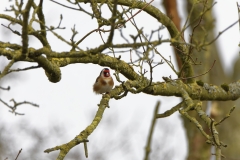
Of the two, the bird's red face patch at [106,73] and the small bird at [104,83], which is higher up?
the bird's red face patch at [106,73]

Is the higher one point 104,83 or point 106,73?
point 106,73

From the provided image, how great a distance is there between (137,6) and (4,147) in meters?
5.49

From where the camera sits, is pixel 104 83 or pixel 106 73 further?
pixel 106 73

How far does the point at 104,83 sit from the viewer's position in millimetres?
6445

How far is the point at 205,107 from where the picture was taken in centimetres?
857

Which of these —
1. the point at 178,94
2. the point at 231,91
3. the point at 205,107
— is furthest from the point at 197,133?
the point at 178,94

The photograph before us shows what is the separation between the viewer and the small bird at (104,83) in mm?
6426

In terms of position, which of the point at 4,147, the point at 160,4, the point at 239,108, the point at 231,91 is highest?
the point at 239,108

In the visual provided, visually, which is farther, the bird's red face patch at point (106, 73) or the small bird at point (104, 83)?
the bird's red face patch at point (106, 73)

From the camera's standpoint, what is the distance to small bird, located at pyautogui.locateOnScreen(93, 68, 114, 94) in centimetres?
643

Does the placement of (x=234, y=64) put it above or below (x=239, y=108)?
above

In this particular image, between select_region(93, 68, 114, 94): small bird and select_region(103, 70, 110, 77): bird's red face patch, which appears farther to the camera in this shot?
select_region(103, 70, 110, 77): bird's red face patch

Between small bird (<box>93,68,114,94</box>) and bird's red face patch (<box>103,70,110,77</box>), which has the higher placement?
bird's red face patch (<box>103,70,110,77</box>)

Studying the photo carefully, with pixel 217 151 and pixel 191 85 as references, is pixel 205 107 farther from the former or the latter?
pixel 217 151
